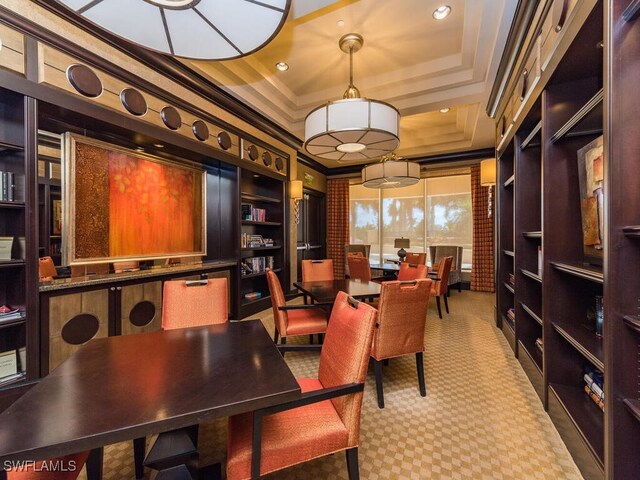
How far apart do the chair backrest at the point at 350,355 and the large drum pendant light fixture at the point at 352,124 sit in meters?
1.62

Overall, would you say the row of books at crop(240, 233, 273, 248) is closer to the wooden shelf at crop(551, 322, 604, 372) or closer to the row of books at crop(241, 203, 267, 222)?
the row of books at crop(241, 203, 267, 222)

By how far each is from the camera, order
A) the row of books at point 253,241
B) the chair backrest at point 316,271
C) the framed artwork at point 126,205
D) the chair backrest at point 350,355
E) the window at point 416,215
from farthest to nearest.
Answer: the window at point 416,215 < the row of books at point 253,241 < the chair backrest at point 316,271 < the framed artwork at point 126,205 < the chair backrest at point 350,355

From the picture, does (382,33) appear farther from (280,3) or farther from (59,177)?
(59,177)

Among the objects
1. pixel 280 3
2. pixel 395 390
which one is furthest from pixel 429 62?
pixel 395 390

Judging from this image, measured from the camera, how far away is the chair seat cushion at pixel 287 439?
1061 millimetres

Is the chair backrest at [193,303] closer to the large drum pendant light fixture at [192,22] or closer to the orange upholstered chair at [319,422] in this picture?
the orange upholstered chair at [319,422]

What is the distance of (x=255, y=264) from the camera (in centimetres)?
488

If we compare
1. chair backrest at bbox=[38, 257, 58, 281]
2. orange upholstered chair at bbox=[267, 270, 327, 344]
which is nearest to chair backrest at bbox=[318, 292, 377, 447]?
orange upholstered chair at bbox=[267, 270, 327, 344]

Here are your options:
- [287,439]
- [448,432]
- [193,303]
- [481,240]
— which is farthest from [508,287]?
[193,303]

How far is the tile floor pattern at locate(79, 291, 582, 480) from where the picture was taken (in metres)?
1.54

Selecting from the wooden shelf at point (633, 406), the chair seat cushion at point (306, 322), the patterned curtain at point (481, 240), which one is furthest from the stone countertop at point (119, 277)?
the patterned curtain at point (481, 240)

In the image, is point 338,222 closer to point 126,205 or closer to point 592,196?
point 126,205

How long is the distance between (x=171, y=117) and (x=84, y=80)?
2.74 ft

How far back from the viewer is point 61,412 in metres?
0.88
